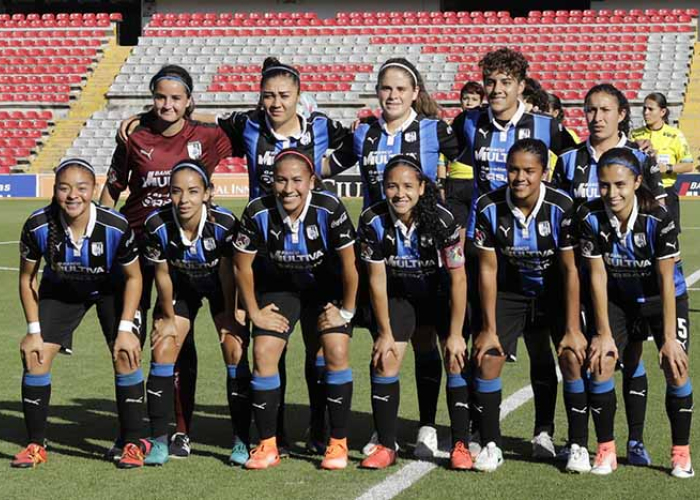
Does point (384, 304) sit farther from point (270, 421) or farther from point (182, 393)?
point (182, 393)

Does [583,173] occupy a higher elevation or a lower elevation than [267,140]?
lower

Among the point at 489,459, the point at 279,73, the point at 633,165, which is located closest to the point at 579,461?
the point at 489,459

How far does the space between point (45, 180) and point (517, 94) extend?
81.2 ft

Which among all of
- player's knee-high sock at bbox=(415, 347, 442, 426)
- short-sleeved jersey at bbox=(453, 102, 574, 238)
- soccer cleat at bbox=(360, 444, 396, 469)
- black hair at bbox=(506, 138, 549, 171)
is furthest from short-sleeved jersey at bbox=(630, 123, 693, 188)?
soccer cleat at bbox=(360, 444, 396, 469)

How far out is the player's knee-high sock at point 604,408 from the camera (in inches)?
225

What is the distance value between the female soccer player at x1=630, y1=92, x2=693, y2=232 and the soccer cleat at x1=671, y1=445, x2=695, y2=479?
4602 mm

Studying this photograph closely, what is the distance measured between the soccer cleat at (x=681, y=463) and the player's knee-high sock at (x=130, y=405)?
259cm

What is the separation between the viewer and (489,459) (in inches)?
226

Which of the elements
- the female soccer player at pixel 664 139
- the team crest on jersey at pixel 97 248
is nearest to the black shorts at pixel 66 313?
the team crest on jersey at pixel 97 248

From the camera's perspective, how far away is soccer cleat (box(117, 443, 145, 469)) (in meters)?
5.86

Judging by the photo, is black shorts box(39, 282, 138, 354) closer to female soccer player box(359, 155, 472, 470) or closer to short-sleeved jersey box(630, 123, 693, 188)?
female soccer player box(359, 155, 472, 470)

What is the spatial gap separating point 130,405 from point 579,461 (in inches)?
86.9

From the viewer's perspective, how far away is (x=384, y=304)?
5832mm

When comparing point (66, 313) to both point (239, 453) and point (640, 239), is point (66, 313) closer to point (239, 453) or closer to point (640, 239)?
point (239, 453)
